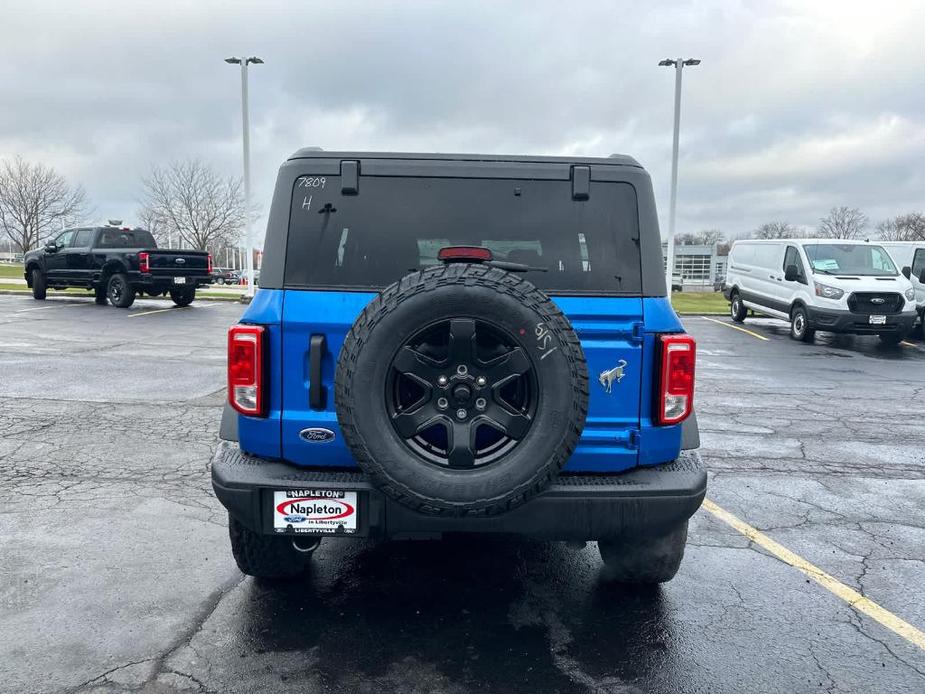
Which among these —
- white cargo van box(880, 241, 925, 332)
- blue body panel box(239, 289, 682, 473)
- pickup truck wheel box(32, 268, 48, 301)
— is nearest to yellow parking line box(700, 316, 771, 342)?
white cargo van box(880, 241, 925, 332)

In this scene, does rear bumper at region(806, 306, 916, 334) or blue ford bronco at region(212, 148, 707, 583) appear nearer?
blue ford bronco at region(212, 148, 707, 583)

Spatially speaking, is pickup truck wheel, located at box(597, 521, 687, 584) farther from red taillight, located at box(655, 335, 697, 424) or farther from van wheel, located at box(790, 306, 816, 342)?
van wheel, located at box(790, 306, 816, 342)

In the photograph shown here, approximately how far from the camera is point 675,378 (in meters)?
3.11

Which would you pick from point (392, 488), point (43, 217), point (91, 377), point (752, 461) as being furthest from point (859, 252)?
point (43, 217)

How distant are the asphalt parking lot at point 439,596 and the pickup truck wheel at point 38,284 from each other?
16394 mm

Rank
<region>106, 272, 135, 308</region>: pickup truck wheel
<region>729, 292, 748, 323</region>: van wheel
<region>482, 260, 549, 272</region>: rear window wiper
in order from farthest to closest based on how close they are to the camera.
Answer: <region>729, 292, 748, 323</region>: van wheel → <region>106, 272, 135, 308</region>: pickup truck wheel → <region>482, 260, 549, 272</region>: rear window wiper

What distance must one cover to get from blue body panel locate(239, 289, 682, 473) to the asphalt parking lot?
80 cm

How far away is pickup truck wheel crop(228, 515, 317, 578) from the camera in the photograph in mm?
3447

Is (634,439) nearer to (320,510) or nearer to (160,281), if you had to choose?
(320,510)

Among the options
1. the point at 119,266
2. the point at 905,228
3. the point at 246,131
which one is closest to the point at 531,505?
the point at 119,266

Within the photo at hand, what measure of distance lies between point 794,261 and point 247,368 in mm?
15944

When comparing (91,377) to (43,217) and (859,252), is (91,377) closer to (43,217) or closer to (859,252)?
(859,252)

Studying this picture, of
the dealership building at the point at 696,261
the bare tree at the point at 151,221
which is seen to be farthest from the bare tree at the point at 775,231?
the bare tree at the point at 151,221

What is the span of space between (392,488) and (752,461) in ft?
14.9
